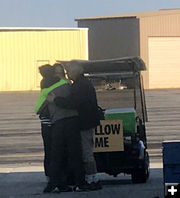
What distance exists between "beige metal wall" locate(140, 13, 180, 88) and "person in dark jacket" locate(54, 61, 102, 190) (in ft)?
157

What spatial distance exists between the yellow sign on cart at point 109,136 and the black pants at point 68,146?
853mm

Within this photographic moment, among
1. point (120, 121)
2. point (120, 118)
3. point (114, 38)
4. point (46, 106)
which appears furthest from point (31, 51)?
point (46, 106)

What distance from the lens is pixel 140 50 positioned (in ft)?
190

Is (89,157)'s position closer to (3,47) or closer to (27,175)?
(27,175)

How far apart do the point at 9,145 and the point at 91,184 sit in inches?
420

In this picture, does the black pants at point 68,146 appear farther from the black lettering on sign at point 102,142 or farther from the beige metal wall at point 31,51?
the beige metal wall at point 31,51

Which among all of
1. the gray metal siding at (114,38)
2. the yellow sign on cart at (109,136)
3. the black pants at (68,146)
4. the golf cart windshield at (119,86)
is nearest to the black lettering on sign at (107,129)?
the yellow sign on cart at (109,136)

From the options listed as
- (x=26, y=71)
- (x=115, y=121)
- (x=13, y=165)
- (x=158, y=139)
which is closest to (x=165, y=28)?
(x=26, y=71)

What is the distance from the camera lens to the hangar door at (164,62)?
190ft

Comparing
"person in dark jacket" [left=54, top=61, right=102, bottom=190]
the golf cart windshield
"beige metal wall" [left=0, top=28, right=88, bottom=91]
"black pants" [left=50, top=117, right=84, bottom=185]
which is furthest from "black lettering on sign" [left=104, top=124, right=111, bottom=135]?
"beige metal wall" [left=0, top=28, right=88, bottom=91]

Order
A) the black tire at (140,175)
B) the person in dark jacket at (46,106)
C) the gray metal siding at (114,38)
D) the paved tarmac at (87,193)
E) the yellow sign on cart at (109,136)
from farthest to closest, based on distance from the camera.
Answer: the gray metal siding at (114,38) < the black tire at (140,175) < the yellow sign on cart at (109,136) < the person in dark jacket at (46,106) < the paved tarmac at (87,193)

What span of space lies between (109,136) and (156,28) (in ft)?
159

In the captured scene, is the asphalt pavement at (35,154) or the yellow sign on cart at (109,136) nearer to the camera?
A: the asphalt pavement at (35,154)

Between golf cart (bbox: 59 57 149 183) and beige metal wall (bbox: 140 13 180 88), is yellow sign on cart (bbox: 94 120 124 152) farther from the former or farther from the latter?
beige metal wall (bbox: 140 13 180 88)
